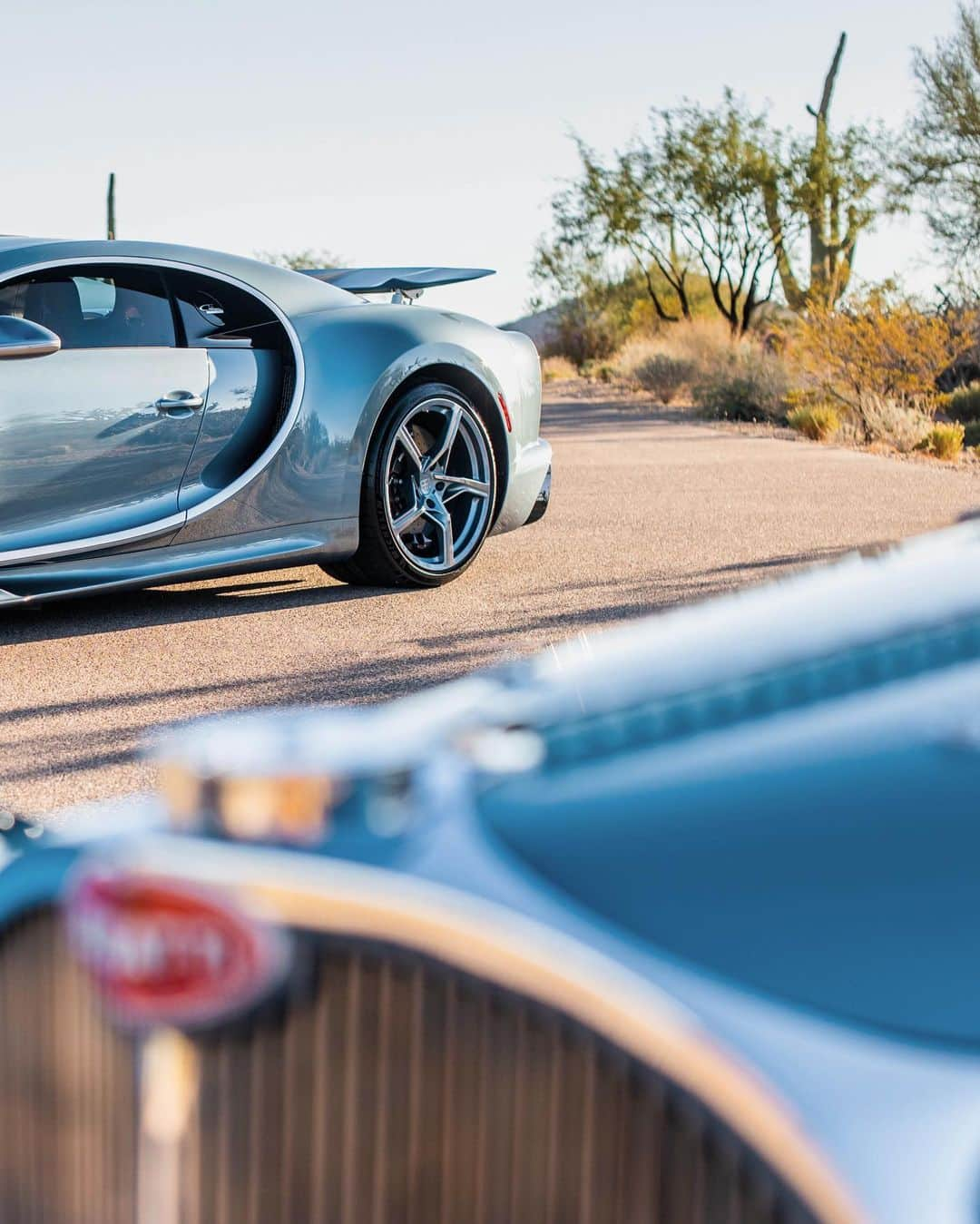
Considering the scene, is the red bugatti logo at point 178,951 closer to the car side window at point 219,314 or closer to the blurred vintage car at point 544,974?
the blurred vintage car at point 544,974

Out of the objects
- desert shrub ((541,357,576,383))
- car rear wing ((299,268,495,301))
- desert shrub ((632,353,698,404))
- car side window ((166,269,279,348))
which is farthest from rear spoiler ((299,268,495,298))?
desert shrub ((541,357,576,383))

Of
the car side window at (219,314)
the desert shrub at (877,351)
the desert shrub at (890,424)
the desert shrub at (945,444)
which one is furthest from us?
the desert shrub at (877,351)

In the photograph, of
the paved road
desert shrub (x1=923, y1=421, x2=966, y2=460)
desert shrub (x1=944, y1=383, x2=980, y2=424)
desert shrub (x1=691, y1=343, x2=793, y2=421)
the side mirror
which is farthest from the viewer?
desert shrub (x1=944, y1=383, x2=980, y2=424)

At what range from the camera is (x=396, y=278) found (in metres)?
7.06

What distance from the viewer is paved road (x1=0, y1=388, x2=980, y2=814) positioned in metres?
4.54

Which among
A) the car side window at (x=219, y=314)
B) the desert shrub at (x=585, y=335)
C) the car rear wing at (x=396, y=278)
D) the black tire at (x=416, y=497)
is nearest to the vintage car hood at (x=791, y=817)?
the car side window at (x=219, y=314)

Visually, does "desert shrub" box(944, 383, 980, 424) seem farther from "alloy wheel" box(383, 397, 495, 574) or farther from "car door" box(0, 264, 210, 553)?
"car door" box(0, 264, 210, 553)

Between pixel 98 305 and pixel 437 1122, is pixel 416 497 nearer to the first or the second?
pixel 98 305

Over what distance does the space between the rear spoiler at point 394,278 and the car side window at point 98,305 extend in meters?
1.30

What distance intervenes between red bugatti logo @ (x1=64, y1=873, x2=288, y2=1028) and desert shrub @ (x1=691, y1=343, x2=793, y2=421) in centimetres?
2142

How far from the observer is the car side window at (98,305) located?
5.43 meters

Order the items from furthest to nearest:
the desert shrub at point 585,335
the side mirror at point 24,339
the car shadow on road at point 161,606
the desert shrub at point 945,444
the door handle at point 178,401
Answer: the desert shrub at point 585,335
the desert shrub at point 945,444
the car shadow on road at point 161,606
the door handle at point 178,401
the side mirror at point 24,339

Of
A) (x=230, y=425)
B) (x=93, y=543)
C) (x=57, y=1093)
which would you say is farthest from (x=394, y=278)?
(x=57, y=1093)

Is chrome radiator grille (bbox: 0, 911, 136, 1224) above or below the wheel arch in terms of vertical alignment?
below
